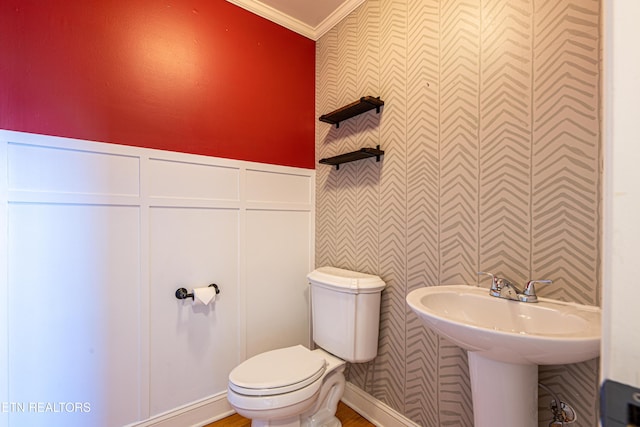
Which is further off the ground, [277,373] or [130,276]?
[130,276]

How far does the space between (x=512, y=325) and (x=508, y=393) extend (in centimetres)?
22

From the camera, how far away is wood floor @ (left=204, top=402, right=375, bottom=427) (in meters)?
1.63

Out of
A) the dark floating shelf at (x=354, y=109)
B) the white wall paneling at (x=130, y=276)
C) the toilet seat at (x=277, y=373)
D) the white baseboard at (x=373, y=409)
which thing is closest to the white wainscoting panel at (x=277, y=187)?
the white wall paneling at (x=130, y=276)

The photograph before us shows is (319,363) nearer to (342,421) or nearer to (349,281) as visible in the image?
(349,281)

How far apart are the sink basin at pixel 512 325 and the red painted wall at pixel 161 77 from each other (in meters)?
1.32

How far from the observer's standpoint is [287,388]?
1251mm

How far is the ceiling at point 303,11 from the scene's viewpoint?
1836 millimetres

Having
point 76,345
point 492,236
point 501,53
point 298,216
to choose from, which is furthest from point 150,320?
point 501,53

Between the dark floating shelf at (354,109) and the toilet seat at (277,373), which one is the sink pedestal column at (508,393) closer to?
the toilet seat at (277,373)

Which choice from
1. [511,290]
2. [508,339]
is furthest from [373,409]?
[508,339]

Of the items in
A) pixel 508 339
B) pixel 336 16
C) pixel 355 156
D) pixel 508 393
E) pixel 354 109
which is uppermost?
pixel 336 16

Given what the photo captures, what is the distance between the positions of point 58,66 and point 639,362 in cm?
193

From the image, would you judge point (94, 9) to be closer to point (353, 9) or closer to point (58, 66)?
point (58, 66)

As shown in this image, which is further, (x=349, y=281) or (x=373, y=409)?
(x=373, y=409)
